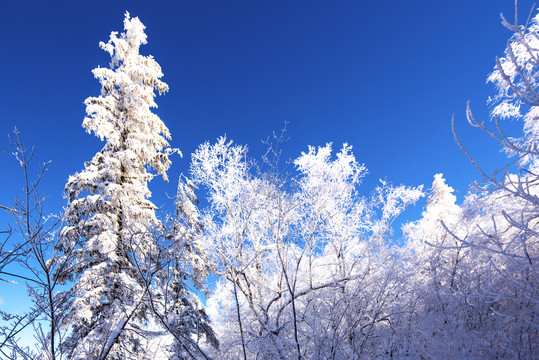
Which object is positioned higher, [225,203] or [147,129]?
[147,129]

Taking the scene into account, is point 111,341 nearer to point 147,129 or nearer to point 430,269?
point 147,129

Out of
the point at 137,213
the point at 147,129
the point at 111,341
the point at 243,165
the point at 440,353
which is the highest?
the point at 147,129

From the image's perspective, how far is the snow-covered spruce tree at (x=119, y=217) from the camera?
21.1 feet

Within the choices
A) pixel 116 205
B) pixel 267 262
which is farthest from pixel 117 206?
pixel 267 262

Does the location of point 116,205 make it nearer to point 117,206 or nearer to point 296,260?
point 117,206

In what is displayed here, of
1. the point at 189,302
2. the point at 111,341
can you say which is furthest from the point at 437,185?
the point at 111,341

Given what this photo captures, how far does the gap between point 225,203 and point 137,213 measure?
2.58 metres

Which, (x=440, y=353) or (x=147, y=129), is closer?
(x=440, y=353)

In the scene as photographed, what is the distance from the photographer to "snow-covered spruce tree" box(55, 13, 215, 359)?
6434 millimetres

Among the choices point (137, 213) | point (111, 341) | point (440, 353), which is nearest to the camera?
point (111, 341)

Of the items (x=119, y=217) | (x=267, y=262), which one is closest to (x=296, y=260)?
(x=267, y=262)

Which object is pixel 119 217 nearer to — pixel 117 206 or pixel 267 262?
pixel 117 206

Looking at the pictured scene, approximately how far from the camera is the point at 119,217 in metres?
8.42

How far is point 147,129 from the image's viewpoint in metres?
9.94
